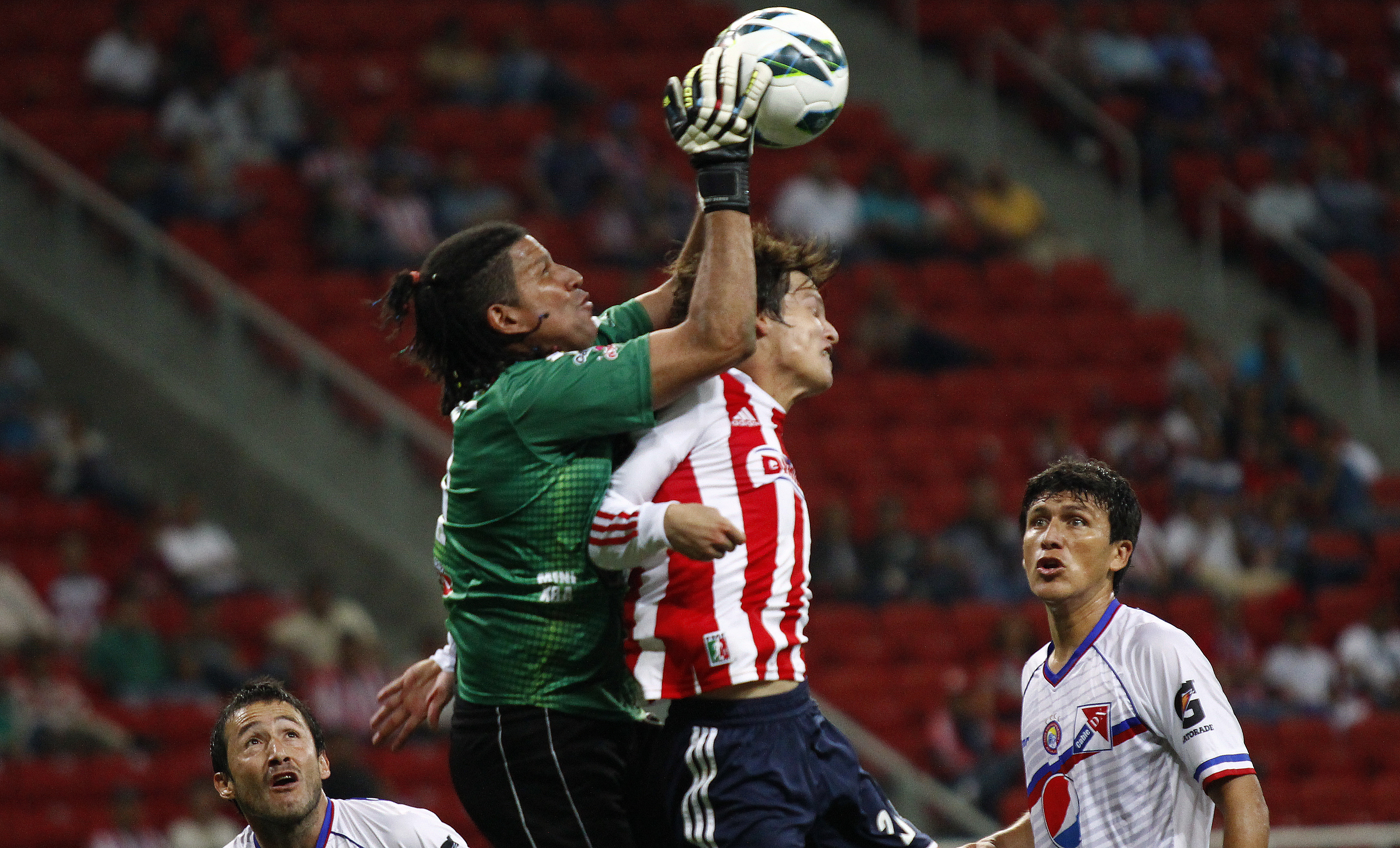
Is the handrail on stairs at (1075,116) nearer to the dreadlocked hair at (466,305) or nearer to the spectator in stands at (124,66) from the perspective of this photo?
the spectator in stands at (124,66)

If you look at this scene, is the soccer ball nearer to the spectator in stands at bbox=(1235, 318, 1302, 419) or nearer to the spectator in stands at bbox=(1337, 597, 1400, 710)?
the spectator in stands at bbox=(1337, 597, 1400, 710)

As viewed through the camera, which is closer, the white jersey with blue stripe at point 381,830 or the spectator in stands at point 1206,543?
the white jersey with blue stripe at point 381,830

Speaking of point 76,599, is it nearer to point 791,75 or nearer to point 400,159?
point 400,159

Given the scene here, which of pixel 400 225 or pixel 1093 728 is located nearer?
pixel 1093 728

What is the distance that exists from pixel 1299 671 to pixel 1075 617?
7.49 metres

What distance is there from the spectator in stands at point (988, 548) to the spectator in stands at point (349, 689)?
12.5ft

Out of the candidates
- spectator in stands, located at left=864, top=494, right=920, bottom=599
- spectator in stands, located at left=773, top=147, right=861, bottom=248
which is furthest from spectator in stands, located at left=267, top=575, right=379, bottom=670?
spectator in stands, located at left=773, top=147, right=861, bottom=248

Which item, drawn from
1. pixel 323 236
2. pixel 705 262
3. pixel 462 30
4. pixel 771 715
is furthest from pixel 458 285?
pixel 462 30

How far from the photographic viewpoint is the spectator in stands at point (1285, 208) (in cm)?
1459

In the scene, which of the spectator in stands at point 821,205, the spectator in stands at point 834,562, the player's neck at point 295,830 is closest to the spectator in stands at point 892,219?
the spectator in stands at point 821,205

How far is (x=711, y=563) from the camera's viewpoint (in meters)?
3.67

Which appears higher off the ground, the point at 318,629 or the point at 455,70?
the point at 455,70

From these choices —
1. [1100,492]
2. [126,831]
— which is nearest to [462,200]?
[126,831]

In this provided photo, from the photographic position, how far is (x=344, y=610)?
1020 cm
